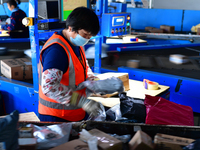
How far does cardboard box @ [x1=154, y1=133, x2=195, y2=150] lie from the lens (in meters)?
1.24

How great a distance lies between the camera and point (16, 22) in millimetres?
5621

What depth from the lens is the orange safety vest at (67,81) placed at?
1766 millimetres

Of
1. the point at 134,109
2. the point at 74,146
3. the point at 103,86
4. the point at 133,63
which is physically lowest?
the point at 133,63

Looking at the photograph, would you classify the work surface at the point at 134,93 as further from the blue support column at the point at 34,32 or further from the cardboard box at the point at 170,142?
the cardboard box at the point at 170,142

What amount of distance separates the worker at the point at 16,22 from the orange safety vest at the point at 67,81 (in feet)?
13.3

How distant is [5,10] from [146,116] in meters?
9.39

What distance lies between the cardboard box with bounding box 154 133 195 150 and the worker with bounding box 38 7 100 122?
0.72m

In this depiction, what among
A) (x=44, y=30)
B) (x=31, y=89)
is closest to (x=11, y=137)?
(x=44, y=30)

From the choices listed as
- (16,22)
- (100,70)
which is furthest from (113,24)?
(16,22)

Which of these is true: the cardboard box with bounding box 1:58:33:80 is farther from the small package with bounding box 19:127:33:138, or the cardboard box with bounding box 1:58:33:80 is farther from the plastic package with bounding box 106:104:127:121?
the small package with bounding box 19:127:33:138

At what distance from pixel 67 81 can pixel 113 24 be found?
1.96 meters

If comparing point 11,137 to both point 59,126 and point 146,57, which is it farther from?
point 146,57

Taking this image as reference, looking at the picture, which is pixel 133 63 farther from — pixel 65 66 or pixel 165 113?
pixel 65 66

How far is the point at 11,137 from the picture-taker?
1.06 meters
